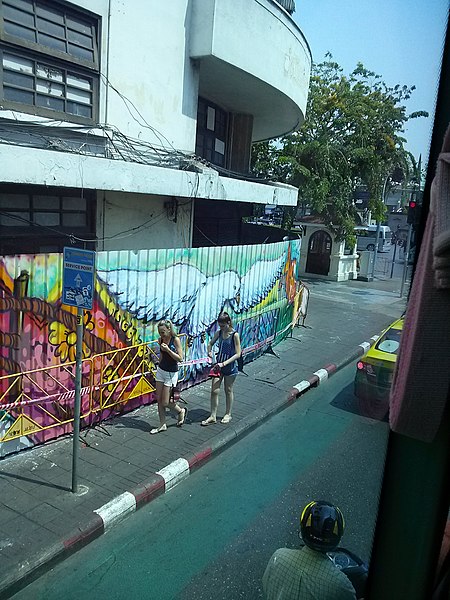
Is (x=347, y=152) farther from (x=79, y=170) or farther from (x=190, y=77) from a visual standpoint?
(x=79, y=170)

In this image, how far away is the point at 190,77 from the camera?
973cm

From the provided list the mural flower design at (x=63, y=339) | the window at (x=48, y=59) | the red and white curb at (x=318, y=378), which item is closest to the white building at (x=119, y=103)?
the window at (x=48, y=59)

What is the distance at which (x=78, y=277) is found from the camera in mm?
5090

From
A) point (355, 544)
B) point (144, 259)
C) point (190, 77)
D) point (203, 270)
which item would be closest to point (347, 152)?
point (190, 77)

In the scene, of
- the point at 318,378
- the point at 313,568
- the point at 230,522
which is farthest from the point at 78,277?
the point at 318,378

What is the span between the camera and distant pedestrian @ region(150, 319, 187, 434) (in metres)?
6.75

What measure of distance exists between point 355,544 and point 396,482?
3722 millimetres

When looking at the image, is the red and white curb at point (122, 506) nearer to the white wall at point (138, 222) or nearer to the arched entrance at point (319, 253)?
the white wall at point (138, 222)

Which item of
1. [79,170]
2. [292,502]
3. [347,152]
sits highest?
[347,152]

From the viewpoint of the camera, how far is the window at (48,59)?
6887 mm

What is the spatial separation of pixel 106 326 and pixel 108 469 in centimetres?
192

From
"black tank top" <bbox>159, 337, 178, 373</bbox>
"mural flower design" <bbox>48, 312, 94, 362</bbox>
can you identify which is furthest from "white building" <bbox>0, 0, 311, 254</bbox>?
"black tank top" <bbox>159, 337, 178, 373</bbox>

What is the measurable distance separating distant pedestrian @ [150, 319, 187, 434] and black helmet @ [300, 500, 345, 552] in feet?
13.6

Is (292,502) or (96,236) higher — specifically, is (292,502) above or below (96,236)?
below
